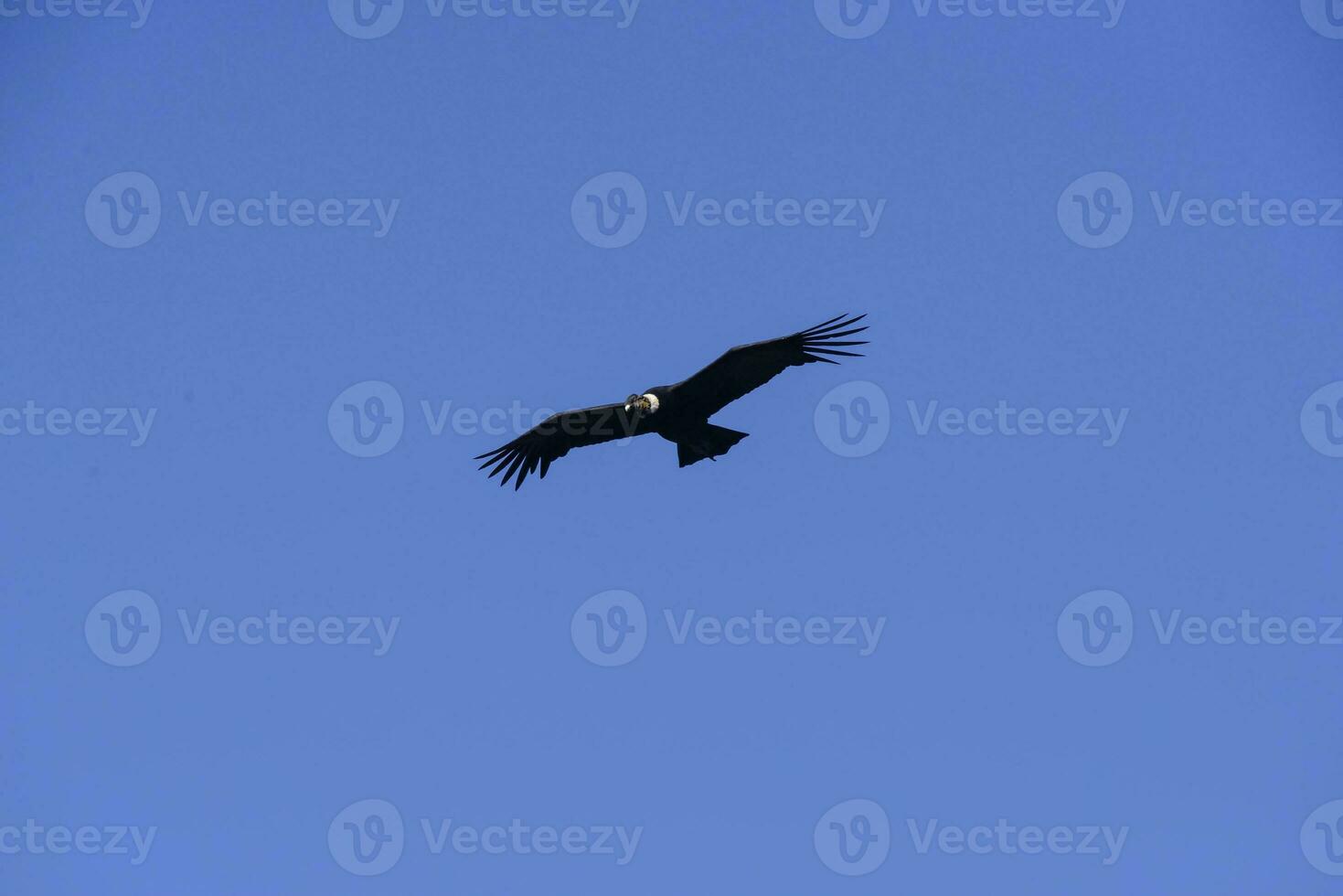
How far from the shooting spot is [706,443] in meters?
33.5

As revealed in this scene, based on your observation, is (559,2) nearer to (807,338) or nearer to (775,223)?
(775,223)

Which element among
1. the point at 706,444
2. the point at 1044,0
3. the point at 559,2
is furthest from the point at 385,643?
the point at 1044,0

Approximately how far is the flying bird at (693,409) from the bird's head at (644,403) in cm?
1

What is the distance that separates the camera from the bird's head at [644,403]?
33.2m

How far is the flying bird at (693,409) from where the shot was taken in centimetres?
3288

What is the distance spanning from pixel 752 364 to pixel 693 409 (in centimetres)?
123

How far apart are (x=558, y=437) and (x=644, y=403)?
2059mm

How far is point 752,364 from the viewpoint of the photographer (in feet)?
109

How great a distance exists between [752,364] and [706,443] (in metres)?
1.44

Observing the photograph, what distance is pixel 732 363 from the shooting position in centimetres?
3297

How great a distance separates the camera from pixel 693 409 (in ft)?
110

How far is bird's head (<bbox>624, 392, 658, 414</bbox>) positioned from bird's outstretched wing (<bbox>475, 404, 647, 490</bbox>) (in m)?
0.45

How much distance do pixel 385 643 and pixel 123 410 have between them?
21.0 ft

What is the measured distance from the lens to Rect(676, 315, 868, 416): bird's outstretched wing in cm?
3278
